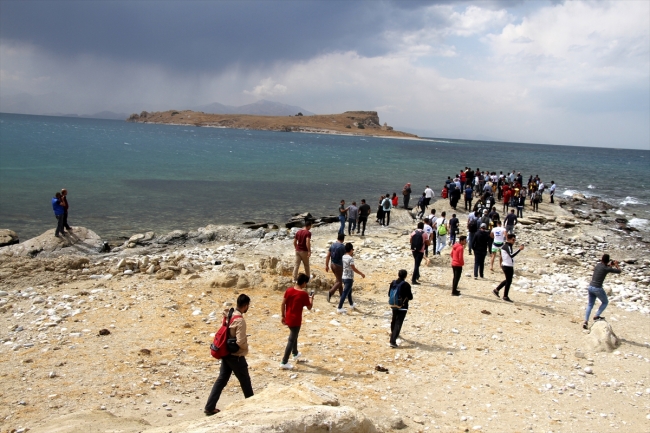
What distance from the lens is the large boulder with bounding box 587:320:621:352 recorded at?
9617 mm

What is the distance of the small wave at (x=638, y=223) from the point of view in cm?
2909

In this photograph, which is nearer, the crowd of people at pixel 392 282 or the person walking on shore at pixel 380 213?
the crowd of people at pixel 392 282

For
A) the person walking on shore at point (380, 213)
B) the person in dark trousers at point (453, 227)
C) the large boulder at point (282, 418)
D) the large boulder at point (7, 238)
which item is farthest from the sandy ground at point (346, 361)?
the person walking on shore at point (380, 213)

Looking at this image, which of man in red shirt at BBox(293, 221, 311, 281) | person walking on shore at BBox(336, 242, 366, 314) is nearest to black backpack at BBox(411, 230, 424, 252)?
person walking on shore at BBox(336, 242, 366, 314)

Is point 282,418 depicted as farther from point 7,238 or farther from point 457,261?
point 7,238

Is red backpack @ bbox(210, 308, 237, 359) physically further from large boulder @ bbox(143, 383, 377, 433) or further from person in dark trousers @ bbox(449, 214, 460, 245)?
person in dark trousers @ bbox(449, 214, 460, 245)

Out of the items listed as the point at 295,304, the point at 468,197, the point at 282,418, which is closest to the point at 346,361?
the point at 295,304

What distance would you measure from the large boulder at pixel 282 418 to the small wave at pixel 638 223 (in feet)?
102

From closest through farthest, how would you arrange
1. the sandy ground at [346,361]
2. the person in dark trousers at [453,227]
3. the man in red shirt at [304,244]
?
the sandy ground at [346,361]
the man in red shirt at [304,244]
the person in dark trousers at [453,227]

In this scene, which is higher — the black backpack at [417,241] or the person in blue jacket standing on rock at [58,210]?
the black backpack at [417,241]

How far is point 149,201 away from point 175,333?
23615 mm

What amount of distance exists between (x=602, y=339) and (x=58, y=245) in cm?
1818

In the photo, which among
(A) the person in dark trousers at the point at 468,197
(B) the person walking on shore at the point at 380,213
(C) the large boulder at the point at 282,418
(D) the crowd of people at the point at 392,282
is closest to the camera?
(C) the large boulder at the point at 282,418

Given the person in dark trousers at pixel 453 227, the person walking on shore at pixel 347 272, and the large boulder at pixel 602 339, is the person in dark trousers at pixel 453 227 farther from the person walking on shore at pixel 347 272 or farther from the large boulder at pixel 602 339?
the person walking on shore at pixel 347 272
